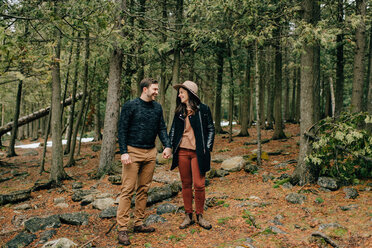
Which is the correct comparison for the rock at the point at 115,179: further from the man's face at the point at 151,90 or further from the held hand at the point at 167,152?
the man's face at the point at 151,90

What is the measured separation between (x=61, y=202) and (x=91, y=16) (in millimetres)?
4999

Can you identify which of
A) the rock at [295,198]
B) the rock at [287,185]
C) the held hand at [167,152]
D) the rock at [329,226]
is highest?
the held hand at [167,152]

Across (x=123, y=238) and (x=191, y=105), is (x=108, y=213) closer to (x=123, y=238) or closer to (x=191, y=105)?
(x=123, y=238)

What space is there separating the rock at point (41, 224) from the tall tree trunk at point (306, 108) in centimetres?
542

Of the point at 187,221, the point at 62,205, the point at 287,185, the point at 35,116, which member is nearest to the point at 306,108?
the point at 287,185

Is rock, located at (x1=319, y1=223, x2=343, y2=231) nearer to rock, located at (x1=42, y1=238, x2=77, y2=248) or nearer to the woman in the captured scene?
the woman

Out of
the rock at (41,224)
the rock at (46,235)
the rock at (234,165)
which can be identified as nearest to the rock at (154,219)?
the rock at (46,235)

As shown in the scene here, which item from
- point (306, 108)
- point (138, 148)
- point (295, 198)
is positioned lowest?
point (295, 198)

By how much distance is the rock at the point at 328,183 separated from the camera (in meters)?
5.33

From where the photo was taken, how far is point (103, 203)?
5848mm

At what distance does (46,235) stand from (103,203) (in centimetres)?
168

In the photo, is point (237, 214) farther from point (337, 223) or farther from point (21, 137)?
point (21, 137)

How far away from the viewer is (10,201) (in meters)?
6.62

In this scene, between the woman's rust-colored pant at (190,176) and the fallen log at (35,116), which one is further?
the fallen log at (35,116)
